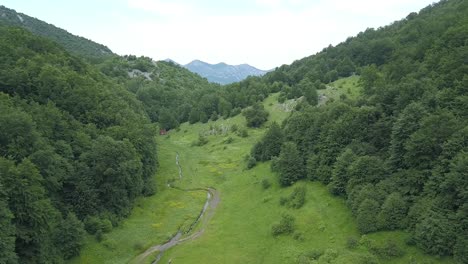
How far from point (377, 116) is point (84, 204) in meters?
61.3

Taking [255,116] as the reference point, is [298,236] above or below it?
below

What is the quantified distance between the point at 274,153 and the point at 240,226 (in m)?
33.0

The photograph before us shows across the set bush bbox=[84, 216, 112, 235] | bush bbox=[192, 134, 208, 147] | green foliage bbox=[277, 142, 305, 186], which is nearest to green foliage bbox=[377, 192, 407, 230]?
green foliage bbox=[277, 142, 305, 186]

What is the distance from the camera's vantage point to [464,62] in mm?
83250

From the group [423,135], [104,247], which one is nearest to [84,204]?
[104,247]

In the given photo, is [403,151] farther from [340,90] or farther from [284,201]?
[340,90]

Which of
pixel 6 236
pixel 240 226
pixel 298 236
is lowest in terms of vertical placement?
pixel 240 226

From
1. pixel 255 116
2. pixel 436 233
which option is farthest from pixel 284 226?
pixel 255 116

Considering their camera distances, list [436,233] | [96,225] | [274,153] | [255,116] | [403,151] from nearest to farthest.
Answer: [436,233], [403,151], [96,225], [274,153], [255,116]

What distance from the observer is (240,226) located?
7725cm

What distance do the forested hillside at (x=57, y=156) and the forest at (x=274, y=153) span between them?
228mm

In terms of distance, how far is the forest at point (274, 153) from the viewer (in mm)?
52812

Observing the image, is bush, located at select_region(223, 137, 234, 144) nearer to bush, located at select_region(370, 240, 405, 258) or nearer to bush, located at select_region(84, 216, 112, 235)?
bush, located at select_region(84, 216, 112, 235)

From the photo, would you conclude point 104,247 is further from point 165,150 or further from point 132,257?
point 165,150
